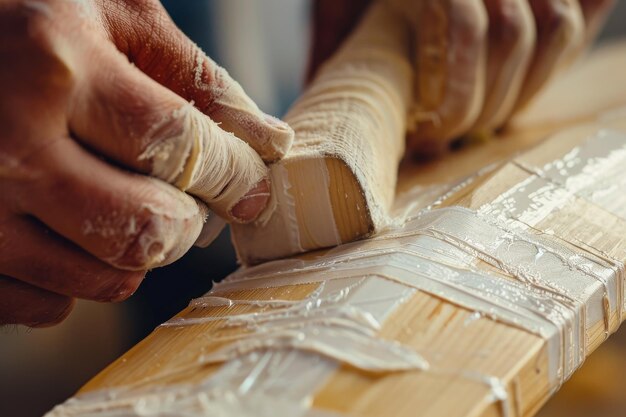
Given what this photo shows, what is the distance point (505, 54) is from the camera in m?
1.08

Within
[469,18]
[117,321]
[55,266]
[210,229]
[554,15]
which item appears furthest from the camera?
[117,321]

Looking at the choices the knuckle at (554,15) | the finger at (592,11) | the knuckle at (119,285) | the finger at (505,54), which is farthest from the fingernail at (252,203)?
the finger at (592,11)

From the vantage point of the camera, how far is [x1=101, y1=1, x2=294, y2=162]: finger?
0.65m

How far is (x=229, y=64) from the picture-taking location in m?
1.74

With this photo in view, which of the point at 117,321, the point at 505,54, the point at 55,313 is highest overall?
the point at 505,54

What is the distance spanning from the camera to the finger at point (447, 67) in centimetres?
102

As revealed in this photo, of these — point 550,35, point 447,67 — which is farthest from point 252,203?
point 550,35

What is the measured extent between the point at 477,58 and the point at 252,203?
539mm

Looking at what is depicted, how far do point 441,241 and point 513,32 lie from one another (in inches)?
22.7

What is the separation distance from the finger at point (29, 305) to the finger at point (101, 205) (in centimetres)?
13

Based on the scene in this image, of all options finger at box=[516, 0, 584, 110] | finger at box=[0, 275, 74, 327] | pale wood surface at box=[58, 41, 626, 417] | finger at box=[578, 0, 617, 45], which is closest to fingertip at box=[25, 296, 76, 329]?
finger at box=[0, 275, 74, 327]

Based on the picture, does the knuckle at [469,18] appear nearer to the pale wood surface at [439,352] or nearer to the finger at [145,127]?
the pale wood surface at [439,352]

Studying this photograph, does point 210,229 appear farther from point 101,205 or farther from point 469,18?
point 469,18

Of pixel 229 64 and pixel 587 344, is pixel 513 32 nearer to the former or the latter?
pixel 587 344
